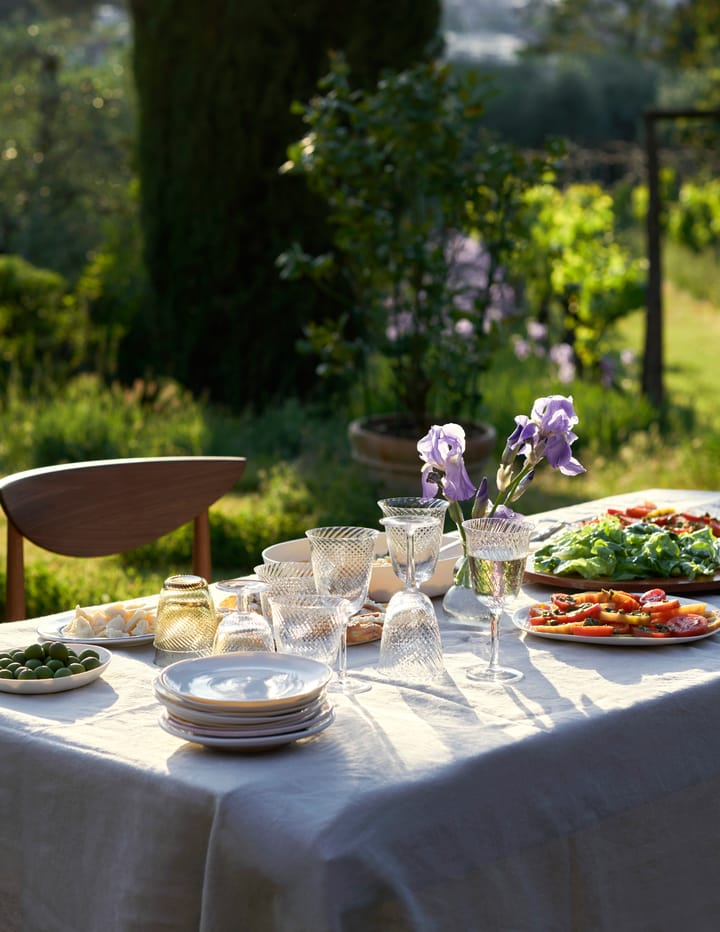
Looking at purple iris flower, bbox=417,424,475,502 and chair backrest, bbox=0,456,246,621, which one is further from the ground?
purple iris flower, bbox=417,424,475,502

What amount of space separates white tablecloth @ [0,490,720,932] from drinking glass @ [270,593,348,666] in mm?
91

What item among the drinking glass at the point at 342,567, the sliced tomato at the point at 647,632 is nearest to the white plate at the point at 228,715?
the drinking glass at the point at 342,567

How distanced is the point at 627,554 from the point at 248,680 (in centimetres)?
92

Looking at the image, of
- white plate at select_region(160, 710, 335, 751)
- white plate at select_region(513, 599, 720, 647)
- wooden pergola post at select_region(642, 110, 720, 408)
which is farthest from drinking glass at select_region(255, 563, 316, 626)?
wooden pergola post at select_region(642, 110, 720, 408)

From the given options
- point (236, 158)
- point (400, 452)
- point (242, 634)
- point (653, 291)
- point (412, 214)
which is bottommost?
point (400, 452)

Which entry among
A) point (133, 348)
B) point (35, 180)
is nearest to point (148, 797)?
point (133, 348)

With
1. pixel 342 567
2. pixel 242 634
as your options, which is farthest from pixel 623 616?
pixel 242 634

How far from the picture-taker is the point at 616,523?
8.05 feet

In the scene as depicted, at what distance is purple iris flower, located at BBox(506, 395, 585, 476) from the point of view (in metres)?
2.10

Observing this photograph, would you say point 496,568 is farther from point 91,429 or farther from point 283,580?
point 91,429

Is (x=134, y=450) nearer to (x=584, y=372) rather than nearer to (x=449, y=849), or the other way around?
(x=584, y=372)

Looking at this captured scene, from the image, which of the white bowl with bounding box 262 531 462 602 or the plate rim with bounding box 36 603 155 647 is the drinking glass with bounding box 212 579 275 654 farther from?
the white bowl with bounding box 262 531 462 602

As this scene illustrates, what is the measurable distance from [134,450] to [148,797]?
472 centimetres

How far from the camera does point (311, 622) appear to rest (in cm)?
175
